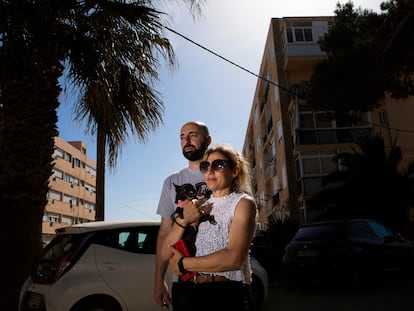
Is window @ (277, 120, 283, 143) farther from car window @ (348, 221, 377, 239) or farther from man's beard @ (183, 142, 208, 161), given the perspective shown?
man's beard @ (183, 142, 208, 161)

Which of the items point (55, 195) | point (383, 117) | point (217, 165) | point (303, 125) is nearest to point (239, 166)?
point (217, 165)

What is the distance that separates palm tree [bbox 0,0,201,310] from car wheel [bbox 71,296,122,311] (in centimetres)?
152

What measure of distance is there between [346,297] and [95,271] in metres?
5.10

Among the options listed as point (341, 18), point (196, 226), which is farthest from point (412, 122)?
point (196, 226)

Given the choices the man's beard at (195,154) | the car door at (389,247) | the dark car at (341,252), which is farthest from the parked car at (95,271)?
the car door at (389,247)

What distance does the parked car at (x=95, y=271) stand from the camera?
4.54 m

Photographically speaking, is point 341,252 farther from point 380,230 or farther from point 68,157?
point 68,157

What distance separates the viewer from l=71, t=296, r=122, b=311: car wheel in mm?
4562

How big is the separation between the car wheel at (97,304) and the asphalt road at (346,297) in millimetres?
3218

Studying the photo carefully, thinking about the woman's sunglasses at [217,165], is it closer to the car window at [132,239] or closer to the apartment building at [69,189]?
the car window at [132,239]

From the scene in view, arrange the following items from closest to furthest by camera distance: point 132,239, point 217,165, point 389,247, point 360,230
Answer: point 217,165, point 132,239, point 360,230, point 389,247

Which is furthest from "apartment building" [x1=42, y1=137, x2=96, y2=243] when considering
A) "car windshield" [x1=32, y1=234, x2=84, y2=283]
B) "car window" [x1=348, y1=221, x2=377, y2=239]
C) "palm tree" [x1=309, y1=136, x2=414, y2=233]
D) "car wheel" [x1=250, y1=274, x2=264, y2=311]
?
"car windshield" [x1=32, y1=234, x2=84, y2=283]

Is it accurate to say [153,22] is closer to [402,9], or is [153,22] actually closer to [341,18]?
[402,9]

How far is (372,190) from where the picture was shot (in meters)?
16.7
